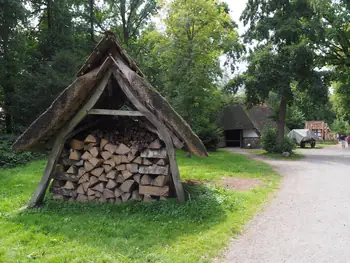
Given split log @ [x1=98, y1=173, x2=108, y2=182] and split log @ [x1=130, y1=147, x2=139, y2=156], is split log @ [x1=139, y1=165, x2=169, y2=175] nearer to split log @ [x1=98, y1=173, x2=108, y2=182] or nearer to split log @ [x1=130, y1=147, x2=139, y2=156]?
split log @ [x1=130, y1=147, x2=139, y2=156]

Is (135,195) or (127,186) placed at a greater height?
(127,186)

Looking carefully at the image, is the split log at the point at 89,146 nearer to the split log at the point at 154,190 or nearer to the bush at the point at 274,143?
the split log at the point at 154,190

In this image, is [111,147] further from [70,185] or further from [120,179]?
[70,185]

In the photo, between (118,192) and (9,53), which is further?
(9,53)

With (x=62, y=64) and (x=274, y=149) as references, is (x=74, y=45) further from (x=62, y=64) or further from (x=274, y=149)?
(x=274, y=149)

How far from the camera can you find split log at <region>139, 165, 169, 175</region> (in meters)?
6.39

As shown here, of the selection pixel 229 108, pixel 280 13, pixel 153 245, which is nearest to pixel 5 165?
pixel 153 245

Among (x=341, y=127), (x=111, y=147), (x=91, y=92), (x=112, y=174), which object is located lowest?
(x=112, y=174)

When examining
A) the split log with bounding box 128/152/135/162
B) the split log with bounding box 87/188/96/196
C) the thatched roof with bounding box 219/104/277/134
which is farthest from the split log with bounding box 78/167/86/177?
the thatched roof with bounding box 219/104/277/134

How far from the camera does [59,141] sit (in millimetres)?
6492

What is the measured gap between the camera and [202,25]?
20.5 m

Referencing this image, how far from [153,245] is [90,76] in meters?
3.66

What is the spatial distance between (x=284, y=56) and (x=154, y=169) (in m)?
16.7

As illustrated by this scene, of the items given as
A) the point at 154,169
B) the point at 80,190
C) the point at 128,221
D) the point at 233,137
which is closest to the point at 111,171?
the point at 80,190
